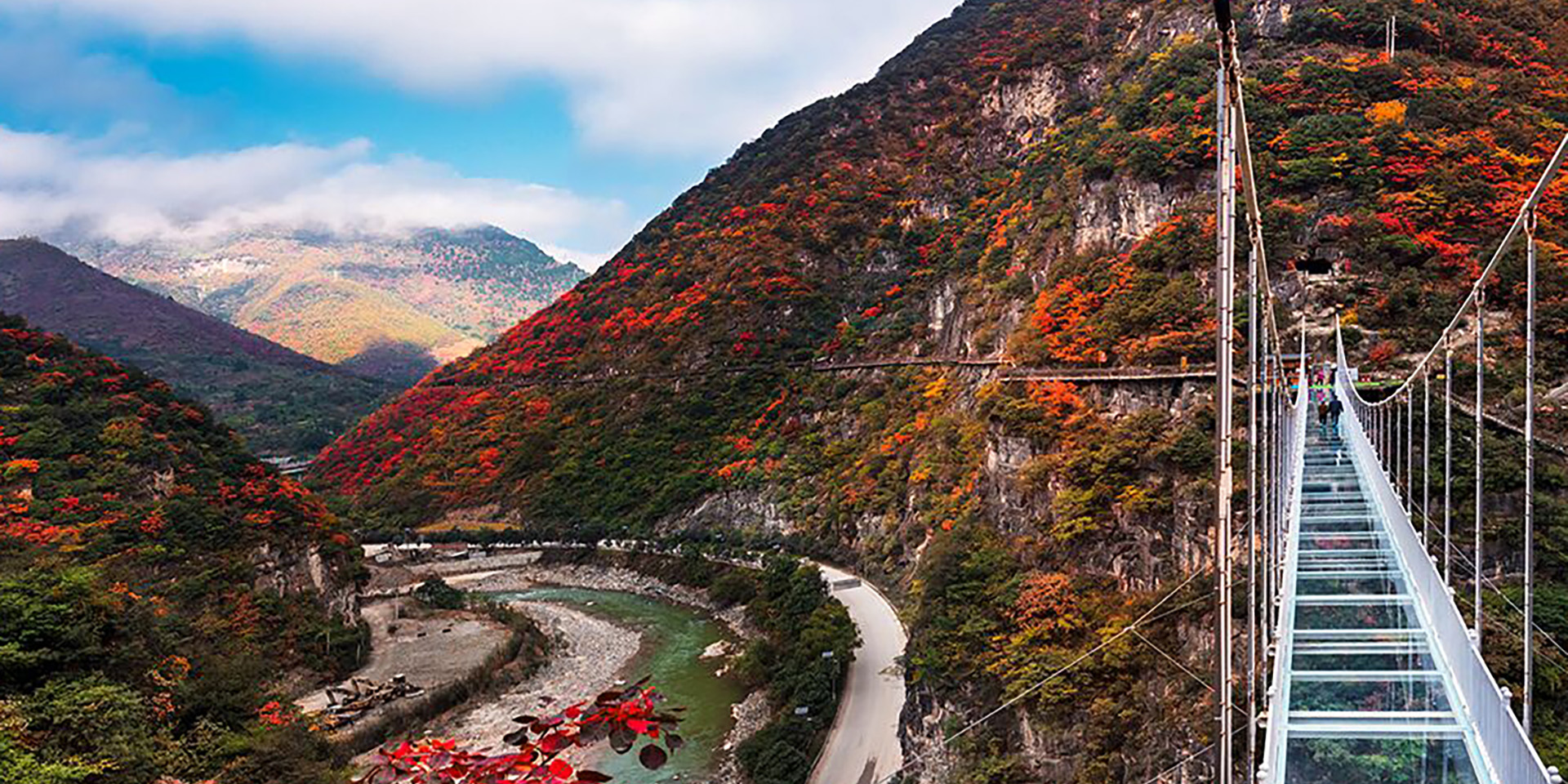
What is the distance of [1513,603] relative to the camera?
32.5 ft

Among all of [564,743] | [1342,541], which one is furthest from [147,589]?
[1342,541]

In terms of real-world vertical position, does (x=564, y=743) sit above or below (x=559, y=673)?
above

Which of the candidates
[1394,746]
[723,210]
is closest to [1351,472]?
[1394,746]

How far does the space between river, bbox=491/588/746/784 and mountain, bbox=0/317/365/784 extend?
6.55m

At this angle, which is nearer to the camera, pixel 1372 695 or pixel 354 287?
pixel 1372 695

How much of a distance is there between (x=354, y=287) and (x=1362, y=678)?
173m

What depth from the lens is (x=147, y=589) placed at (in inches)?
727

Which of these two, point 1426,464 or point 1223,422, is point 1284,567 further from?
point 1223,422

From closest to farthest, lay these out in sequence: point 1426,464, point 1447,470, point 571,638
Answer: point 1447,470 → point 1426,464 → point 571,638

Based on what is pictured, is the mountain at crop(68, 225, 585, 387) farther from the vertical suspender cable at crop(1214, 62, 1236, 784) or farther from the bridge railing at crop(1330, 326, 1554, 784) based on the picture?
the vertical suspender cable at crop(1214, 62, 1236, 784)

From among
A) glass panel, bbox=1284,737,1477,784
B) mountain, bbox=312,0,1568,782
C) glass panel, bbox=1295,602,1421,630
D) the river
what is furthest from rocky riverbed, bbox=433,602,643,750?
glass panel, bbox=1284,737,1477,784

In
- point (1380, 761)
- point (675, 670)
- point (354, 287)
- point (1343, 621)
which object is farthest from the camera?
point (354, 287)

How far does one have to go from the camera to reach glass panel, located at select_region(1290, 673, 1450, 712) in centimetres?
500

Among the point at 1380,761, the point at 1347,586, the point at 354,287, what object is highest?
the point at 354,287
